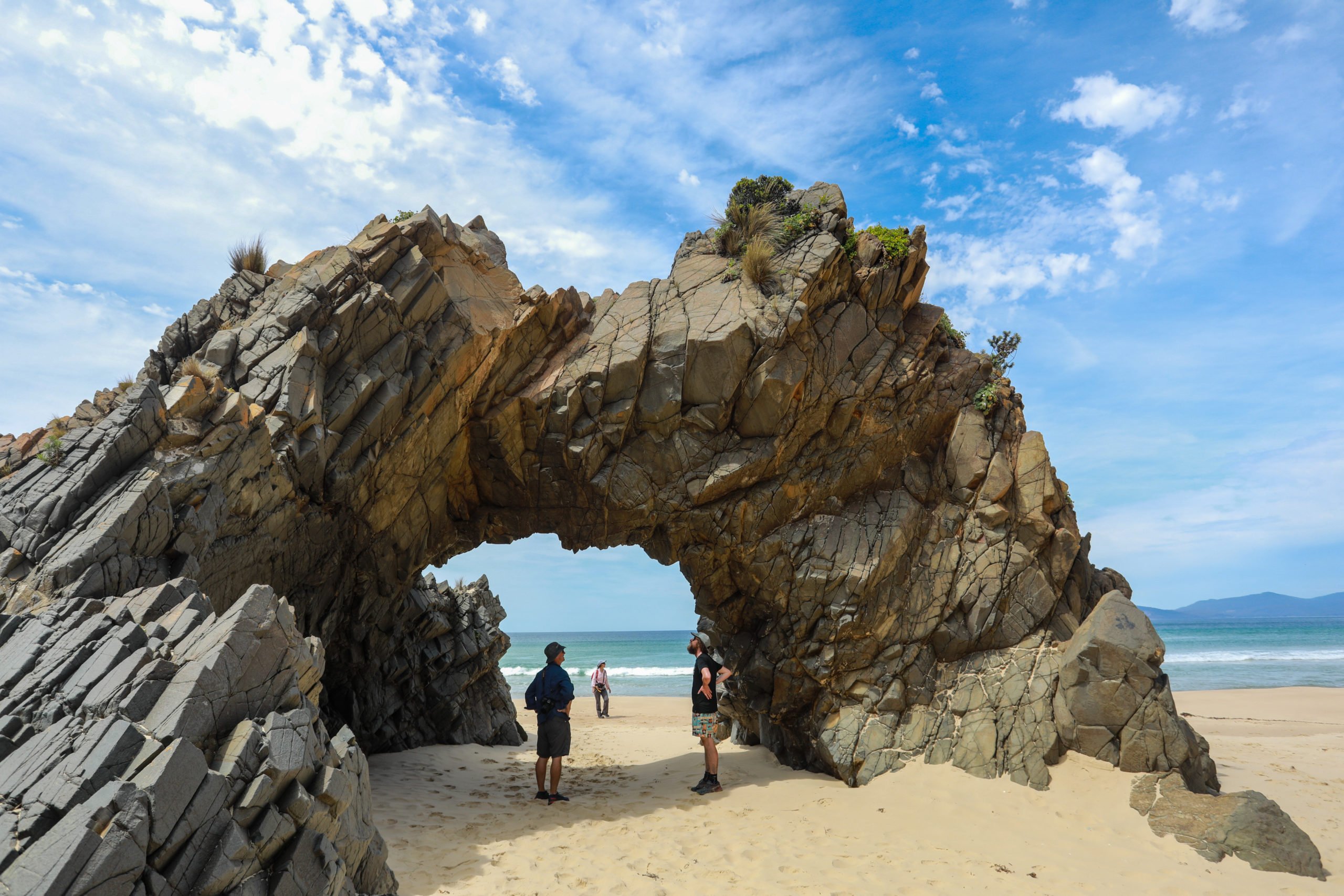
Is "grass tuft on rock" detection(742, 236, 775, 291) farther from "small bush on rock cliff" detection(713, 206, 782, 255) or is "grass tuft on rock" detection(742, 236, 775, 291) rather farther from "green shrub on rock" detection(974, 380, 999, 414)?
"green shrub on rock" detection(974, 380, 999, 414)

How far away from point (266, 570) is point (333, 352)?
3.44 m

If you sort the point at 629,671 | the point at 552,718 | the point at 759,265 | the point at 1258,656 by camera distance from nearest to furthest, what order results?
the point at 552,718 < the point at 759,265 < the point at 1258,656 < the point at 629,671

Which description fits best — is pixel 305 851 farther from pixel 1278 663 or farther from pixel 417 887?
pixel 1278 663

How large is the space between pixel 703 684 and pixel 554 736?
2.66 meters

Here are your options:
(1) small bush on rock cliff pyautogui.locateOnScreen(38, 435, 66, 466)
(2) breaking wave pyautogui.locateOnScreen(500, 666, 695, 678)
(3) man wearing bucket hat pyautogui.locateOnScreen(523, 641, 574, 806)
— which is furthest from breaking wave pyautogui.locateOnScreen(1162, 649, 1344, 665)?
(1) small bush on rock cliff pyautogui.locateOnScreen(38, 435, 66, 466)

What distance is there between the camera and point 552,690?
39.1ft

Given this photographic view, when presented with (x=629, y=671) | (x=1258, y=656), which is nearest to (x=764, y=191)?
(x=629, y=671)

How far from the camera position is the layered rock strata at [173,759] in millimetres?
5023

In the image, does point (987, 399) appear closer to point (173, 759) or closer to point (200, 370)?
point (200, 370)

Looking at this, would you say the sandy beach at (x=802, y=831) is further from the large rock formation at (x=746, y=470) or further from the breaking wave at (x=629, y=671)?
A: the breaking wave at (x=629, y=671)

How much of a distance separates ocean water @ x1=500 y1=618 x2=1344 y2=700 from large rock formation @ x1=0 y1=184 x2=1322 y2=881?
24502mm

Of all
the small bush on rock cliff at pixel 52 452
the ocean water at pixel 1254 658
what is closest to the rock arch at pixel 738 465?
the small bush on rock cliff at pixel 52 452

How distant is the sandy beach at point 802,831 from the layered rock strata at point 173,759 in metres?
2.41

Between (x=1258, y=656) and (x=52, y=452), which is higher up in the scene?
(x=52, y=452)
